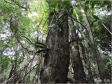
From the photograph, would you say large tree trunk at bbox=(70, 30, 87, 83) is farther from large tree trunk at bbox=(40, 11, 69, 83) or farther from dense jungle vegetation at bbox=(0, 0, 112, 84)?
large tree trunk at bbox=(40, 11, 69, 83)

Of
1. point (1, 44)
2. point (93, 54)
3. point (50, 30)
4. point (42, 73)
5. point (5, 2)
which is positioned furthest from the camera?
point (1, 44)

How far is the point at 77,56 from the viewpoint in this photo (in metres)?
3.70

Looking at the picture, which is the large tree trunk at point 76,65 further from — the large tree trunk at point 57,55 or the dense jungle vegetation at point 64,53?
the large tree trunk at point 57,55

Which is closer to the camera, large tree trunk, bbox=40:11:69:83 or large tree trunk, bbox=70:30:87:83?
A: large tree trunk, bbox=40:11:69:83

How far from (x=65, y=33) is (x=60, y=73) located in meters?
1.13

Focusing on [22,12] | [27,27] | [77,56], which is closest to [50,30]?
[77,56]

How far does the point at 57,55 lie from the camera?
320cm

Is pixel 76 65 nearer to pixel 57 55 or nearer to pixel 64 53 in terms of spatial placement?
pixel 64 53

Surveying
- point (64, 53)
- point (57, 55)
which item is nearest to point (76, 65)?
point (64, 53)

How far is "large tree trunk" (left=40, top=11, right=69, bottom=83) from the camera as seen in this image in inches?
113

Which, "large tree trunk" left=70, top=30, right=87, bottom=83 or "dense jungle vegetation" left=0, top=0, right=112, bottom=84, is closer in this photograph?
"dense jungle vegetation" left=0, top=0, right=112, bottom=84

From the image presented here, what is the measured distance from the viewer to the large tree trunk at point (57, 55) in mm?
2881

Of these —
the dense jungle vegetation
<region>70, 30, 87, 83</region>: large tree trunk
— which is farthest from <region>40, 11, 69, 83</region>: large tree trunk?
<region>70, 30, 87, 83</region>: large tree trunk

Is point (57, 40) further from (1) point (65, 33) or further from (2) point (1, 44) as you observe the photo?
(2) point (1, 44)
